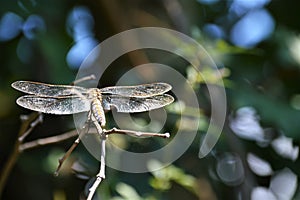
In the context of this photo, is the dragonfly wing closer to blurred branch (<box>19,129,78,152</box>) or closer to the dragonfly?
the dragonfly

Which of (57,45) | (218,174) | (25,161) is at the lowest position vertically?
(218,174)

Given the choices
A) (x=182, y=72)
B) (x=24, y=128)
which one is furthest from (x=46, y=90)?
(x=182, y=72)

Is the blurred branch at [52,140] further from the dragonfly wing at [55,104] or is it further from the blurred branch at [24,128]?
the dragonfly wing at [55,104]

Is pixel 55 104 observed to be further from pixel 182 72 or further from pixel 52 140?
pixel 182 72

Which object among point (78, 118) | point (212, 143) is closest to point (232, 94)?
point (212, 143)

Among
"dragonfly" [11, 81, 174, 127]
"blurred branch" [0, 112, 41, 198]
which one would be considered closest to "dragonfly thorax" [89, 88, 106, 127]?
"dragonfly" [11, 81, 174, 127]

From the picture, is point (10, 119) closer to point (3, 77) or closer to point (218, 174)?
point (3, 77)

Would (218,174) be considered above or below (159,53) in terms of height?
below
